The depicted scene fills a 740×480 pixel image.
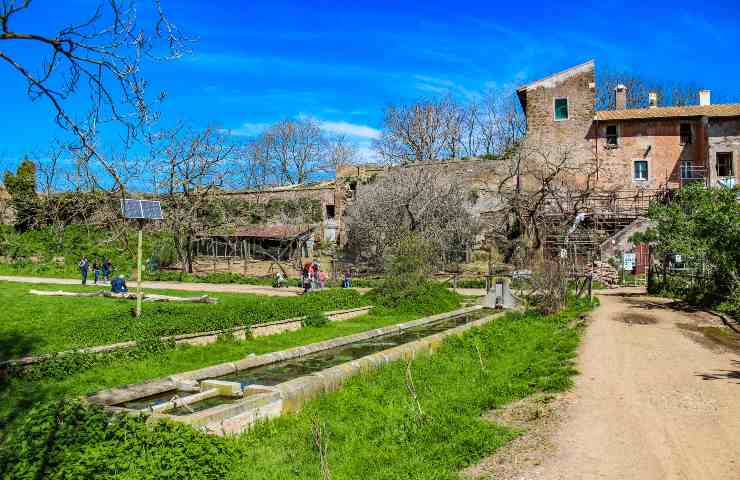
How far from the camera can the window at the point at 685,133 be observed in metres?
38.9

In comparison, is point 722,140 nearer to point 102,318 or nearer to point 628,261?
point 628,261

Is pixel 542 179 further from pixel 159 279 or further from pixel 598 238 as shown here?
pixel 159 279

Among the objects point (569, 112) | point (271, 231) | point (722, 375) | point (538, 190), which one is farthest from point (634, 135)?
point (722, 375)

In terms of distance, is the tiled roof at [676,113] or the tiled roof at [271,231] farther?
the tiled roof at [271,231]

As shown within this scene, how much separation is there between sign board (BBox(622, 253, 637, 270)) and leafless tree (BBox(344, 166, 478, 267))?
10211 millimetres

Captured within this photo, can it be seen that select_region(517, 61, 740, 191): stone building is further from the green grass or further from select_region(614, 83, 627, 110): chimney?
the green grass

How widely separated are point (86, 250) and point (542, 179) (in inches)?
1250

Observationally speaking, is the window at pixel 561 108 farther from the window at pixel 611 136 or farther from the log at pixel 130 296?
the log at pixel 130 296

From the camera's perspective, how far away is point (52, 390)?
8797 millimetres

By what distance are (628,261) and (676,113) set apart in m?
13.1

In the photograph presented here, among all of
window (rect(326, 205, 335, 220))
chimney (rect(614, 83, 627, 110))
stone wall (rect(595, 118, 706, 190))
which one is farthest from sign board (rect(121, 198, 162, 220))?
chimney (rect(614, 83, 627, 110))

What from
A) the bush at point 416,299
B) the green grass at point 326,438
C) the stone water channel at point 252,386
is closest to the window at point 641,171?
the bush at point 416,299

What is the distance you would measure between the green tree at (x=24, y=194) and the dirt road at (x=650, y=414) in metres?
44.0

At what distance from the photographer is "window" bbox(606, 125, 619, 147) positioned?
40.5 meters
